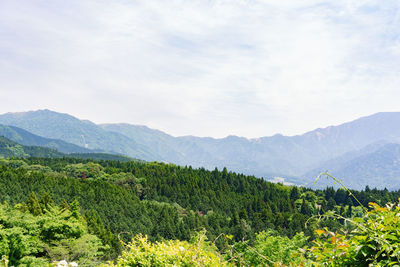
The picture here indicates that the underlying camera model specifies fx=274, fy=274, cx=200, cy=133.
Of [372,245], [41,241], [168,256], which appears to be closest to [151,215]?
[41,241]

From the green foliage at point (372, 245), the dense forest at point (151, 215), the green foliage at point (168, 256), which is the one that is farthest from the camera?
the dense forest at point (151, 215)

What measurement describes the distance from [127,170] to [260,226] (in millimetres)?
71413

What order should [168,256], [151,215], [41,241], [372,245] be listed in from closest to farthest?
1. [372,245]
2. [168,256]
3. [41,241]
4. [151,215]

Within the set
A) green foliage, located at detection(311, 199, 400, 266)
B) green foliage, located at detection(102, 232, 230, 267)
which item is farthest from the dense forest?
green foliage, located at detection(311, 199, 400, 266)

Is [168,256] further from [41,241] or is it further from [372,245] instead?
[41,241]

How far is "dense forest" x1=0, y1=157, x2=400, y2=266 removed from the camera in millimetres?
16052

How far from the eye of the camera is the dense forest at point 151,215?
16.1 metres

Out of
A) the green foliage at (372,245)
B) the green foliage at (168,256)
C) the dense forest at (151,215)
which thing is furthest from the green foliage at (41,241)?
the green foliage at (372,245)

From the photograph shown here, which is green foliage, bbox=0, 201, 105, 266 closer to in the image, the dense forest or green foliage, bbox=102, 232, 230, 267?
the dense forest

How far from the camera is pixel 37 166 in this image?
117m

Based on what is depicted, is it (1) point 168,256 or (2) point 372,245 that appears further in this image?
(1) point 168,256

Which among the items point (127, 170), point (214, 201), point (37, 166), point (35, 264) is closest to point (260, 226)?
point (214, 201)

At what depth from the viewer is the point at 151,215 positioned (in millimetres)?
75375

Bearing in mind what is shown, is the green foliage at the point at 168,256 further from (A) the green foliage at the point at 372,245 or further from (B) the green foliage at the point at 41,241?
(B) the green foliage at the point at 41,241
